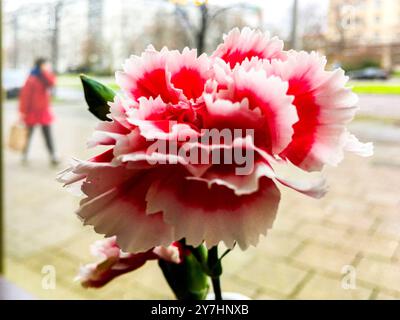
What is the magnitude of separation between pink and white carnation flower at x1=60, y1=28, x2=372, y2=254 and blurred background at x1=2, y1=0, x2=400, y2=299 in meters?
0.08

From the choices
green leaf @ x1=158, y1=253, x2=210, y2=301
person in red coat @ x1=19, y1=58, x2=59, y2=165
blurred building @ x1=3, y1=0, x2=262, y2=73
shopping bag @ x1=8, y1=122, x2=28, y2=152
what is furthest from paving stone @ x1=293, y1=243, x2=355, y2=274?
shopping bag @ x1=8, y1=122, x2=28, y2=152

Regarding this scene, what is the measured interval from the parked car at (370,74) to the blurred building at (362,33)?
0.05ft

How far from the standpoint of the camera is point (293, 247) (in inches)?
67.8

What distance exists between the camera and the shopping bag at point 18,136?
8.73ft

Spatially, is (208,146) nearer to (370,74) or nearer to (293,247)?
(370,74)

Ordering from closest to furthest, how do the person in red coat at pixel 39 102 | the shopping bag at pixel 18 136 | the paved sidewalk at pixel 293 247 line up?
the paved sidewalk at pixel 293 247 → the person in red coat at pixel 39 102 → the shopping bag at pixel 18 136

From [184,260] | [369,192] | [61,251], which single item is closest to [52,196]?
[61,251]

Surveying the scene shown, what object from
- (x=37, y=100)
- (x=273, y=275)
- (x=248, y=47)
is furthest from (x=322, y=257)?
(x=37, y=100)

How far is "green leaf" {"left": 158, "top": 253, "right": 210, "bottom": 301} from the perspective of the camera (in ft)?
1.60

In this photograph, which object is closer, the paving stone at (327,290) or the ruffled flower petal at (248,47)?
the ruffled flower petal at (248,47)

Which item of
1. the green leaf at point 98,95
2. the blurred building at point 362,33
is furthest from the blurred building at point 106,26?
the green leaf at point 98,95

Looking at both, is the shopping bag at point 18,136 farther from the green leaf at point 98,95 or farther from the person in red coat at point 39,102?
the green leaf at point 98,95

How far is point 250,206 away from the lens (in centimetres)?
32

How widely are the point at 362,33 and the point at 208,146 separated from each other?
25.9 inches
